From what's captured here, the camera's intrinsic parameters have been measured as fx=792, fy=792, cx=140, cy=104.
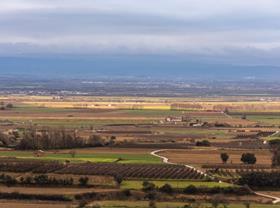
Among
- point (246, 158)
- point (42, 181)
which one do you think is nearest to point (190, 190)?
point (42, 181)

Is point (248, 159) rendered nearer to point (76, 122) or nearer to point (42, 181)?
point (42, 181)

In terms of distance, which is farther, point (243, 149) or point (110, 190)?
point (243, 149)

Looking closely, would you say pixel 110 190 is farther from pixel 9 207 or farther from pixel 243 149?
pixel 243 149

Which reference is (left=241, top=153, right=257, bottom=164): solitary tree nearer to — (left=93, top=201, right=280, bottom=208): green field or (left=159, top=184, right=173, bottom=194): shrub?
(left=159, top=184, right=173, bottom=194): shrub

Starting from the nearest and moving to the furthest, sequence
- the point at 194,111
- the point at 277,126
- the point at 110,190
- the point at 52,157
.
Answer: the point at 110,190 → the point at 52,157 → the point at 277,126 → the point at 194,111

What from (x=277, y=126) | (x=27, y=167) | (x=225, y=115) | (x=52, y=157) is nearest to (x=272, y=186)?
(x=27, y=167)

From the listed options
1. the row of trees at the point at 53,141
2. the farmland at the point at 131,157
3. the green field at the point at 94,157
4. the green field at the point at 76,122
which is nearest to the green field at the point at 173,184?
the farmland at the point at 131,157

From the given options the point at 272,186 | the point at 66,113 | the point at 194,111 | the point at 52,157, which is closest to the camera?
the point at 272,186
